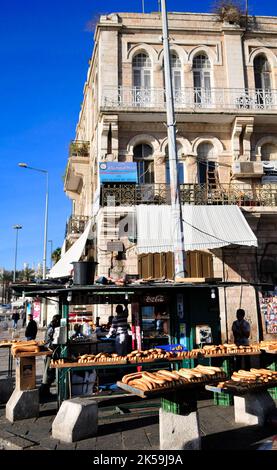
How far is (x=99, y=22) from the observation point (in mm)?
18750

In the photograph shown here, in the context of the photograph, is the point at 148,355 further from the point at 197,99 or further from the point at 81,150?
the point at 81,150

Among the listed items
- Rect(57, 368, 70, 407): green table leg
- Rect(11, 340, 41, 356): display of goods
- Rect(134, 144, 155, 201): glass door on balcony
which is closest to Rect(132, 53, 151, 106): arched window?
Rect(134, 144, 155, 201): glass door on balcony

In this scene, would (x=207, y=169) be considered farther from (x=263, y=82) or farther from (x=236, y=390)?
(x=236, y=390)

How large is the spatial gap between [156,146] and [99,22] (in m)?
6.36

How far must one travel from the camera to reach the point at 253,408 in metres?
6.82

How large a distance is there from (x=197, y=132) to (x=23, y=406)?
48.0 ft

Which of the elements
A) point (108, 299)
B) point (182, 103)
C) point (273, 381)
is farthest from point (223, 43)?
point (273, 381)

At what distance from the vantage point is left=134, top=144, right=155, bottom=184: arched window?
18438mm

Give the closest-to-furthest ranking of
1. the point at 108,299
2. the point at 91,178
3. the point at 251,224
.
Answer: the point at 108,299
the point at 251,224
the point at 91,178

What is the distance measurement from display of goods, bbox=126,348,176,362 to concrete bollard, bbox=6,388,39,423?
1904 mm

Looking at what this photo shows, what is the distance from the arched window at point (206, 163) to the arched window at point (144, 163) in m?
2.18

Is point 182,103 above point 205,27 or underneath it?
underneath

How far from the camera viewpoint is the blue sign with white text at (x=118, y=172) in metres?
16.6

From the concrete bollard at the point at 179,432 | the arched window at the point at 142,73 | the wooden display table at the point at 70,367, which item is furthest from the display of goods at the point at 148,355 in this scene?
the arched window at the point at 142,73
